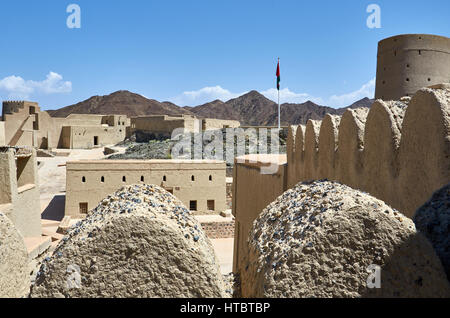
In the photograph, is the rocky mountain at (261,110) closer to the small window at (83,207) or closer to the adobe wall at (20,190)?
the small window at (83,207)

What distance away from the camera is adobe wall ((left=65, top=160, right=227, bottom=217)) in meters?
15.0

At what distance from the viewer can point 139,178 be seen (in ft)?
50.0

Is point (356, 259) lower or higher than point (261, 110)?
lower

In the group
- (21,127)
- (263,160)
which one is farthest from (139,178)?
(21,127)

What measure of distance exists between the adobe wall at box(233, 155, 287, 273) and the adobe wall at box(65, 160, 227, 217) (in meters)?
6.17

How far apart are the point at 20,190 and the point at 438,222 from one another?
915cm

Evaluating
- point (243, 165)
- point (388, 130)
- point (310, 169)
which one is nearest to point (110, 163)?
point (243, 165)

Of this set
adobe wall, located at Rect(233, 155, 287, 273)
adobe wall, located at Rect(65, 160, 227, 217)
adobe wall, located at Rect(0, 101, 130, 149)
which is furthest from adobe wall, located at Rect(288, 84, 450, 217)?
adobe wall, located at Rect(0, 101, 130, 149)

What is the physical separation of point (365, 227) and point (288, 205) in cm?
56

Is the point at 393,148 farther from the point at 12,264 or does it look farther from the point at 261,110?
the point at 261,110

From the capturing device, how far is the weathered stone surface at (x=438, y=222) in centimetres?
177

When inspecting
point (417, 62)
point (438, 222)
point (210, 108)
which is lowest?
point (438, 222)

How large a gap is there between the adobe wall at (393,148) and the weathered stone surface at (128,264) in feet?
6.02
